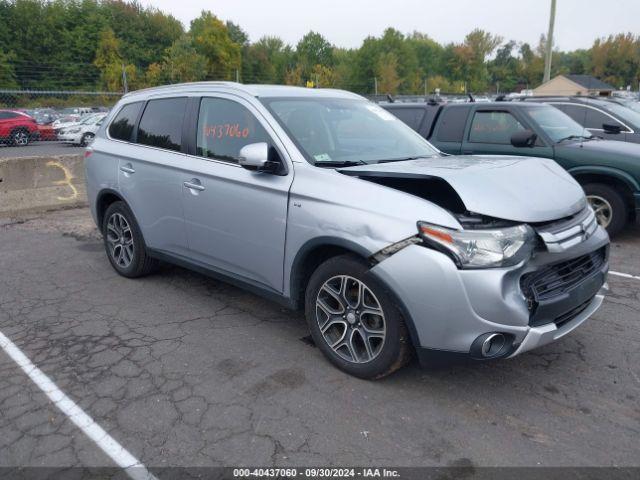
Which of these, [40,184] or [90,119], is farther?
[90,119]

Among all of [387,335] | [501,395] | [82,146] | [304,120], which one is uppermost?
[304,120]

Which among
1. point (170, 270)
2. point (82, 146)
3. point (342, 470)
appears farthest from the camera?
point (82, 146)

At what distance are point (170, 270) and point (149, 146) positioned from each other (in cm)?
144

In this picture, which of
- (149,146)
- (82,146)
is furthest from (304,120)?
(82,146)

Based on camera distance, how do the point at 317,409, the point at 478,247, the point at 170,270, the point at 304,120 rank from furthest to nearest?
the point at 170,270, the point at 304,120, the point at 317,409, the point at 478,247

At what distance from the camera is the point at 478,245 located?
2.88 m

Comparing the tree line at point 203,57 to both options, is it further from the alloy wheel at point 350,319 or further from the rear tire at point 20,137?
the alloy wheel at point 350,319

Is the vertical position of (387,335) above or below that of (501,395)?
above

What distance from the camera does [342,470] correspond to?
261 centimetres

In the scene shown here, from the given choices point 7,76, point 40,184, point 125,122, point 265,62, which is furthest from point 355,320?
point 265,62

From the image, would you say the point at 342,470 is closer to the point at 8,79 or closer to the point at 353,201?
the point at 353,201

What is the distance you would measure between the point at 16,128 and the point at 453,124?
2293 centimetres

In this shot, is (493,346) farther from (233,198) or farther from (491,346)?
(233,198)

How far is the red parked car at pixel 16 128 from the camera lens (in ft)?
78.1
